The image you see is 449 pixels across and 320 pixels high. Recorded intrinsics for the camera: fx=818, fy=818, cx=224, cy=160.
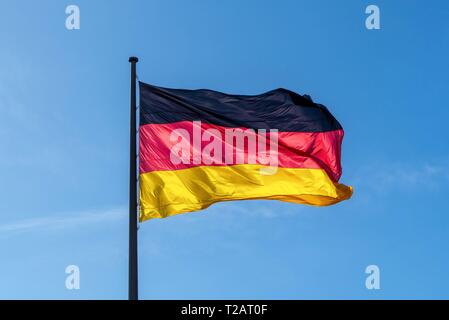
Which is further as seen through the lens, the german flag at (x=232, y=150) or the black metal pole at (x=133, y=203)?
the german flag at (x=232, y=150)

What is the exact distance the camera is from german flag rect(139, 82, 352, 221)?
18.9 metres

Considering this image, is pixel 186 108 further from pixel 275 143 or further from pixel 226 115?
pixel 275 143

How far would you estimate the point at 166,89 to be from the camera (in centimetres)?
1941

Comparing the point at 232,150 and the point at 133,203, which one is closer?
the point at 133,203

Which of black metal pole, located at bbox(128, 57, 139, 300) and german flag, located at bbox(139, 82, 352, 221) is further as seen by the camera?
german flag, located at bbox(139, 82, 352, 221)

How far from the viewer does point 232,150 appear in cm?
2023

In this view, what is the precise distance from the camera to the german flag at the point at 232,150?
18.9 metres

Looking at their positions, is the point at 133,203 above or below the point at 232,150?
below
